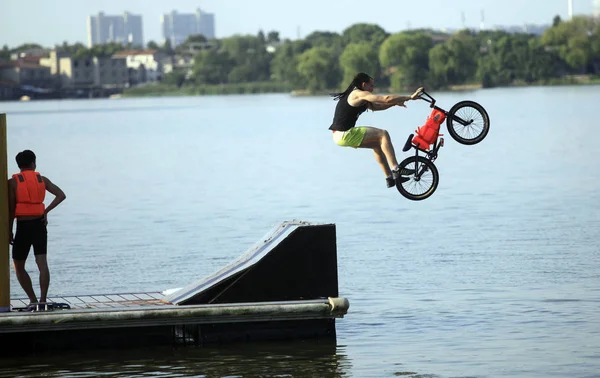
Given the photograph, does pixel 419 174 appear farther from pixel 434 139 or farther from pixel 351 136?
pixel 351 136

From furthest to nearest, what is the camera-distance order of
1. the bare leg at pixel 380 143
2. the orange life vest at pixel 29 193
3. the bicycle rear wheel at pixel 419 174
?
the bicycle rear wheel at pixel 419 174 → the bare leg at pixel 380 143 → the orange life vest at pixel 29 193

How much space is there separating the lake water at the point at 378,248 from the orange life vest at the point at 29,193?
2.47 m

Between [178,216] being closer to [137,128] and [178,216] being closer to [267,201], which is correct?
[267,201]

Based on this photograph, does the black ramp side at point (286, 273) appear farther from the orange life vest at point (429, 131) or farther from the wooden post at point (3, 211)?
the wooden post at point (3, 211)

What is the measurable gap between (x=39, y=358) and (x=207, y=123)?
124 meters

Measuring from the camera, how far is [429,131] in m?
17.9

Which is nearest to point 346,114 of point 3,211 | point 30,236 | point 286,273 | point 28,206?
point 286,273

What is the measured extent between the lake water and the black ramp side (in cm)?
112

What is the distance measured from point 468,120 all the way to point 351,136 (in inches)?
74.3

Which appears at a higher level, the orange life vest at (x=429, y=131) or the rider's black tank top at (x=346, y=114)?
the rider's black tank top at (x=346, y=114)

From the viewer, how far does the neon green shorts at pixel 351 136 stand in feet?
56.5

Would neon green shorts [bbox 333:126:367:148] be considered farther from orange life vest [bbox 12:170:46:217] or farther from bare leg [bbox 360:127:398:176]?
orange life vest [bbox 12:170:46:217]

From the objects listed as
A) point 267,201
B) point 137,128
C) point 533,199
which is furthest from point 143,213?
point 137,128

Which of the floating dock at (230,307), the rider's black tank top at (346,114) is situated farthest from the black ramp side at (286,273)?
the rider's black tank top at (346,114)
